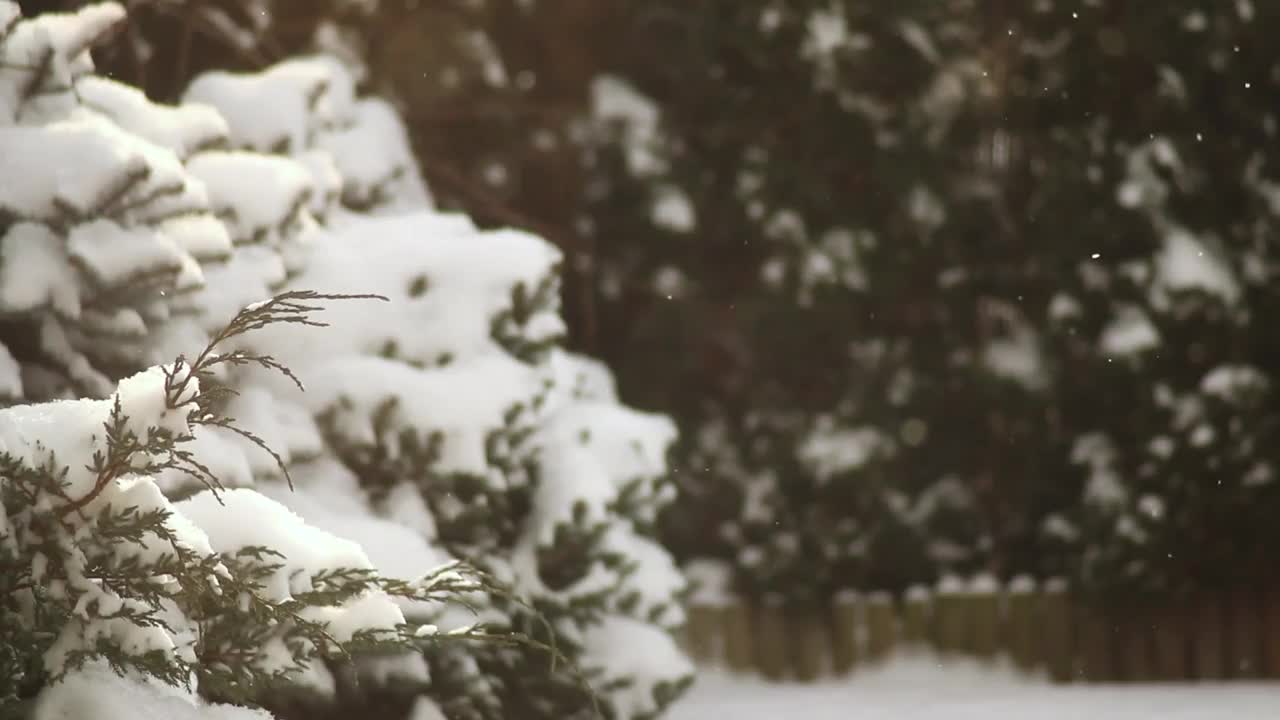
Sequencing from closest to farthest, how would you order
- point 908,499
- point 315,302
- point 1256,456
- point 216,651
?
point 216,651, point 315,302, point 1256,456, point 908,499

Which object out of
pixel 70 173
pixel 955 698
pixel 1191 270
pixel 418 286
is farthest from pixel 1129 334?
pixel 70 173

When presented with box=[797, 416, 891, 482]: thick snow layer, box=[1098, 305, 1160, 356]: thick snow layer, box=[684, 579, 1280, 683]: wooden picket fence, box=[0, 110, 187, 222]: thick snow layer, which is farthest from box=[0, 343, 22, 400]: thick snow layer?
box=[1098, 305, 1160, 356]: thick snow layer

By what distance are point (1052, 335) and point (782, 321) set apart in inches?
45.7

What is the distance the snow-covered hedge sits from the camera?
353cm

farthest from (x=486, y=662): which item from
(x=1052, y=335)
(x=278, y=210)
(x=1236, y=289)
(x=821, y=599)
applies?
(x=1236, y=289)

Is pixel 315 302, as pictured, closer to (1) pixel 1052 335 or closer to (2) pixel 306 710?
(2) pixel 306 710

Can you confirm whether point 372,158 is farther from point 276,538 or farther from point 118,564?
point 118,564

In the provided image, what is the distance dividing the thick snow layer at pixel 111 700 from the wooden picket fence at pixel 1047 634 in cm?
453

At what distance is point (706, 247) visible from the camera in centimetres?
688

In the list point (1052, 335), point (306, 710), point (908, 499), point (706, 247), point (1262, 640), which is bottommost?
point (306, 710)

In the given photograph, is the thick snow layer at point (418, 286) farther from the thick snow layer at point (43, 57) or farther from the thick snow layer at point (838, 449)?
the thick snow layer at point (838, 449)

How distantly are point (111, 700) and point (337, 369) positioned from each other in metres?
1.97

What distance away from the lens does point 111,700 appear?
2.39 meters

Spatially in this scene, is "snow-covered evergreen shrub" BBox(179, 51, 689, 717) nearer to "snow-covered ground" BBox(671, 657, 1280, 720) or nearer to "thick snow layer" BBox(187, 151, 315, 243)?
"thick snow layer" BBox(187, 151, 315, 243)
